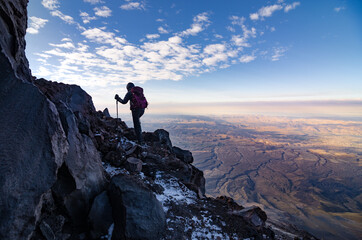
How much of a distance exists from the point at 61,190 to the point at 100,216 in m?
1.81

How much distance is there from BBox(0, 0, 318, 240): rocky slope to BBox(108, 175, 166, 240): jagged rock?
0.03m

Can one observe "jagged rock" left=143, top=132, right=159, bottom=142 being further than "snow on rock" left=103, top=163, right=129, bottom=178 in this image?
Yes

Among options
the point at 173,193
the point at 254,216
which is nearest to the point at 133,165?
the point at 173,193

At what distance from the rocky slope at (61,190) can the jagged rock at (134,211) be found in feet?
0.11

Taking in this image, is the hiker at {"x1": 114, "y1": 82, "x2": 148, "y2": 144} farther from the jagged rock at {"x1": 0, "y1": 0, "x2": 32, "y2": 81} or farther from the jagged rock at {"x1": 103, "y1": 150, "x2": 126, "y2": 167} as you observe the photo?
the jagged rock at {"x1": 0, "y1": 0, "x2": 32, "y2": 81}

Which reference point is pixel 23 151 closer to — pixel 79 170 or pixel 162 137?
pixel 79 170

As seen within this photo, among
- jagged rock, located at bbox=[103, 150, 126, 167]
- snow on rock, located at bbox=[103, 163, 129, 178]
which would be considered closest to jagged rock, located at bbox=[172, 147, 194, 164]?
jagged rock, located at bbox=[103, 150, 126, 167]

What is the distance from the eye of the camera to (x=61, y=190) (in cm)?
605

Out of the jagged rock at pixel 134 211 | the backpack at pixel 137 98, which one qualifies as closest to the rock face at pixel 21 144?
the jagged rock at pixel 134 211

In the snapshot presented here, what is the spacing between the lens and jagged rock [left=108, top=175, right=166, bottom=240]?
618 cm

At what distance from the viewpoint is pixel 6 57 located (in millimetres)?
4781

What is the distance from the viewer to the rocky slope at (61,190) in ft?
14.8

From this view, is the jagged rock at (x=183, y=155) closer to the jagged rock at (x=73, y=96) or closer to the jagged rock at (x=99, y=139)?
the jagged rock at (x=99, y=139)

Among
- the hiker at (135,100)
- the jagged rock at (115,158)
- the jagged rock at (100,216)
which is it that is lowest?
the jagged rock at (100,216)
